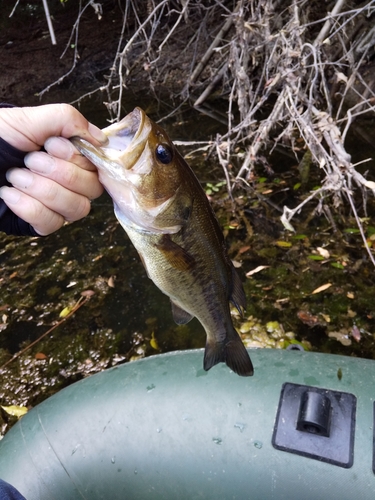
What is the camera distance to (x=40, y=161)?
4.85ft

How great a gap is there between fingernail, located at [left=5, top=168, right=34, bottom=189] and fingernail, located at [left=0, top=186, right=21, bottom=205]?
3 centimetres

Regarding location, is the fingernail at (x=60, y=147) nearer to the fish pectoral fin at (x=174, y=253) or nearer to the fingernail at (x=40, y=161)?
the fingernail at (x=40, y=161)

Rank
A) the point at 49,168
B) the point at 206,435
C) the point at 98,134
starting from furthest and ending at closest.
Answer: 1. the point at 206,435
2. the point at 49,168
3. the point at 98,134

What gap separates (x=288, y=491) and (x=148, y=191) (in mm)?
1313

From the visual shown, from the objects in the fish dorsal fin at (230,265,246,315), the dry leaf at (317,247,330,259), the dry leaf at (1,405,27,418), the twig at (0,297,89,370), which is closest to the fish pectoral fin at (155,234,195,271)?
the fish dorsal fin at (230,265,246,315)

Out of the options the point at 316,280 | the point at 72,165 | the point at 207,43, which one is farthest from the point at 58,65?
the point at 72,165

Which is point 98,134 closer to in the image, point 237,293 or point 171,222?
point 171,222

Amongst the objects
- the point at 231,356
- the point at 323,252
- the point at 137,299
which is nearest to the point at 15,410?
the point at 137,299

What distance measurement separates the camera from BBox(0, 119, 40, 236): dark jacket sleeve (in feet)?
4.75

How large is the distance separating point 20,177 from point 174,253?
0.61 m

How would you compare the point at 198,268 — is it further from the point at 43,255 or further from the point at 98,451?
the point at 43,255

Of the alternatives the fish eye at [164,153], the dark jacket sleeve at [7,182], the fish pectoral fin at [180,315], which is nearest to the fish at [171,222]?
the fish eye at [164,153]

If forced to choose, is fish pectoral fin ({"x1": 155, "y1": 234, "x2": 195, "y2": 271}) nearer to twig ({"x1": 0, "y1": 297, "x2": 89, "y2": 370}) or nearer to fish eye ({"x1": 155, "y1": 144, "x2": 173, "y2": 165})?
fish eye ({"x1": 155, "y1": 144, "x2": 173, "y2": 165})

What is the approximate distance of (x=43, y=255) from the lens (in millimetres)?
4887
